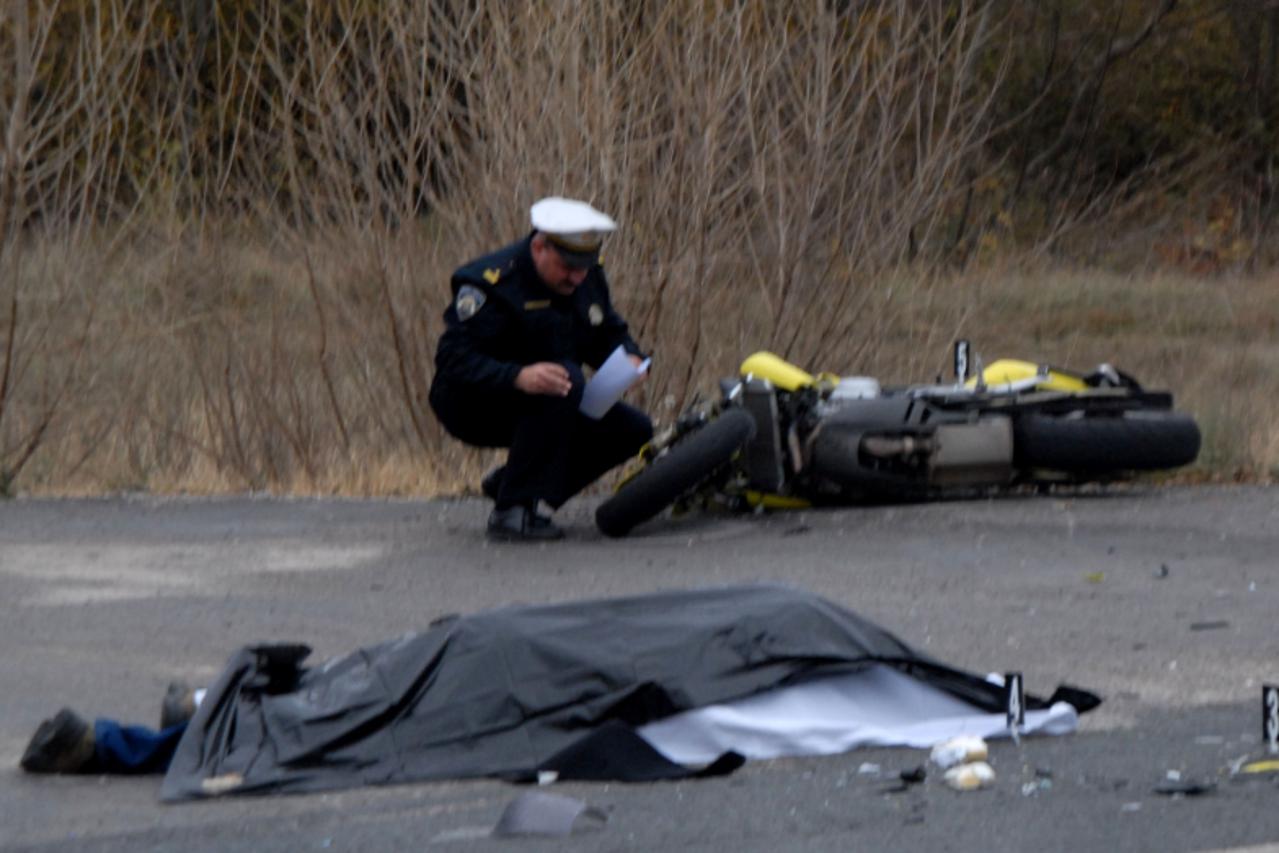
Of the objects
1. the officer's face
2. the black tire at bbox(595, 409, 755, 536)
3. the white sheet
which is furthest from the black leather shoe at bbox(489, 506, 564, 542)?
the white sheet

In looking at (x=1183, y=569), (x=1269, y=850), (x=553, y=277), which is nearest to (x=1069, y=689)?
(x=1269, y=850)

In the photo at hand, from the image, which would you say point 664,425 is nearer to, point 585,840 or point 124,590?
point 124,590

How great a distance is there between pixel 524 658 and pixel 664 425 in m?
6.17

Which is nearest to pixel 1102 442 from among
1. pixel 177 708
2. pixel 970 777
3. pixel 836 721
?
pixel 836 721

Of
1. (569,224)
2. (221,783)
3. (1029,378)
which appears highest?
(569,224)

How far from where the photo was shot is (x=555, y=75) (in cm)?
1171

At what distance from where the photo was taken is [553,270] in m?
9.03

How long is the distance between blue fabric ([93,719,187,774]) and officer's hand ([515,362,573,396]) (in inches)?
139

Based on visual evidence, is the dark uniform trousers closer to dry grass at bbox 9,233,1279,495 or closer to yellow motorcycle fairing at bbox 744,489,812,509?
yellow motorcycle fairing at bbox 744,489,812,509

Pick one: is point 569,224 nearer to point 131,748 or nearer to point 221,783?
point 131,748

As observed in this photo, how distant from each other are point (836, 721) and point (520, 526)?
3790mm

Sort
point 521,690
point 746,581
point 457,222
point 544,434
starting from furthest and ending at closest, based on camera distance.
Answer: point 457,222
point 544,434
point 746,581
point 521,690

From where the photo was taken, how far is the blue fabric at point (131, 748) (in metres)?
5.48

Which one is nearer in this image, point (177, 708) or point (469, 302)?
point (177, 708)
